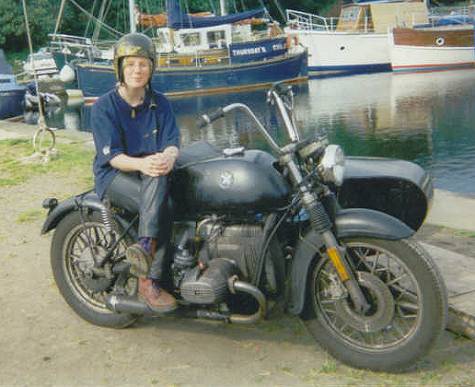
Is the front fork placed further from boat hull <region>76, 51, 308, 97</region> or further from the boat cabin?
the boat cabin

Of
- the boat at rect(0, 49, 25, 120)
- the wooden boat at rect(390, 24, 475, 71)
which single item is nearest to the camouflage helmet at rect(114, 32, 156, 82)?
the boat at rect(0, 49, 25, 120)

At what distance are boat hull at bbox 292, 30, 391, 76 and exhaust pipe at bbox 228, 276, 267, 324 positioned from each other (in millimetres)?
35870

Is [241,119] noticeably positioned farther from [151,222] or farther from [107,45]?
[107,45]

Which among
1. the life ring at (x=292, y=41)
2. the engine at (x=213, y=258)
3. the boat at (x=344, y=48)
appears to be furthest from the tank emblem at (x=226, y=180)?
the boat at (x=344, y=48)

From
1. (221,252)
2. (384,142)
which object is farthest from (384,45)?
(221,252)

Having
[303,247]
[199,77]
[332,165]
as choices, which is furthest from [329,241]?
[199,77]

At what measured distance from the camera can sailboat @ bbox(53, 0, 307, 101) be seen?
1214 inches

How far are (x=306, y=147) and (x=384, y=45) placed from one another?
37380 mm

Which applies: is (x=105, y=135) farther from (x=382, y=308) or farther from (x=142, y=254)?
(x=382, y=308)

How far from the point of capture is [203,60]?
31.8 m

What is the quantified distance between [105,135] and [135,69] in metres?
0.38

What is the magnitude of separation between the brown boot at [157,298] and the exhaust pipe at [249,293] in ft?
1.12

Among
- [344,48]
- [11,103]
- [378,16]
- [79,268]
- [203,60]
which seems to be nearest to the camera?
[79,268]

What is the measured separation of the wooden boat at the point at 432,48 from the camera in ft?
118
